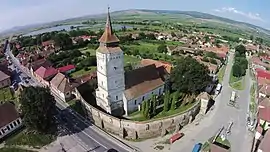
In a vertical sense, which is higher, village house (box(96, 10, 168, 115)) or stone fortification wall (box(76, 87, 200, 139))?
village house (box(96, 10, 168, 115))

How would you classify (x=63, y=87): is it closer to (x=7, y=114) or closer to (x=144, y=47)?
(x=7, y=114)

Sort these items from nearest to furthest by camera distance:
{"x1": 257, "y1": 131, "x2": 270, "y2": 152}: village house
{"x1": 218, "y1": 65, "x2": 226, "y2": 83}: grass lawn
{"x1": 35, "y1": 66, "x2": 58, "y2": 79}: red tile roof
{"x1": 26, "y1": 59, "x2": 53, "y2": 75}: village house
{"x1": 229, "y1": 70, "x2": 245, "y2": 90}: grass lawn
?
{"x1": 257, "y1": 131, "x2": 270, "y2": 152}: village house
{"x1": 229, "y1": 70, "x2": 245, "y2": 90}: grass lawn
{"x1": 35, "y1": 66, "x2": 58, "y2": 79}: red tile roof
{"x1": 218, "y1": 65, "x2": 226, "y2": 83}: grass lawn
{"x1": 26, "y1": 59, "x2": 53, "y2": 75}: village house

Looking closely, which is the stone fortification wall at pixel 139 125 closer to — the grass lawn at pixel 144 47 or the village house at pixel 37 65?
the village house at pixel 37 65

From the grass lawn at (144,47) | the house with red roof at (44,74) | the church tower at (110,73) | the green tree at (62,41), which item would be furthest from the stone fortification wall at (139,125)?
the green tree at (62,41)

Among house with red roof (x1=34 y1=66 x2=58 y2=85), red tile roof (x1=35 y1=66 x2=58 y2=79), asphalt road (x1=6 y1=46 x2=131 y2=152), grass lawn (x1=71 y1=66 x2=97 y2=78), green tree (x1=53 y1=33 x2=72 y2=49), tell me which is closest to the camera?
asphalt road (x1=6 y1=46 x2=131 y2=152)

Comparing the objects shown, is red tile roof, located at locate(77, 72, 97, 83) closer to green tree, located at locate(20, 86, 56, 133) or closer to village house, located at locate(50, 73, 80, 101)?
village house, located at locate(50, 73, 80, 101)

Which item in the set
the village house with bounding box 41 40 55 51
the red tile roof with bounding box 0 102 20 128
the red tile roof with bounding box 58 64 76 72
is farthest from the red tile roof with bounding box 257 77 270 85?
the village house with bounding box 41 40 55 51
